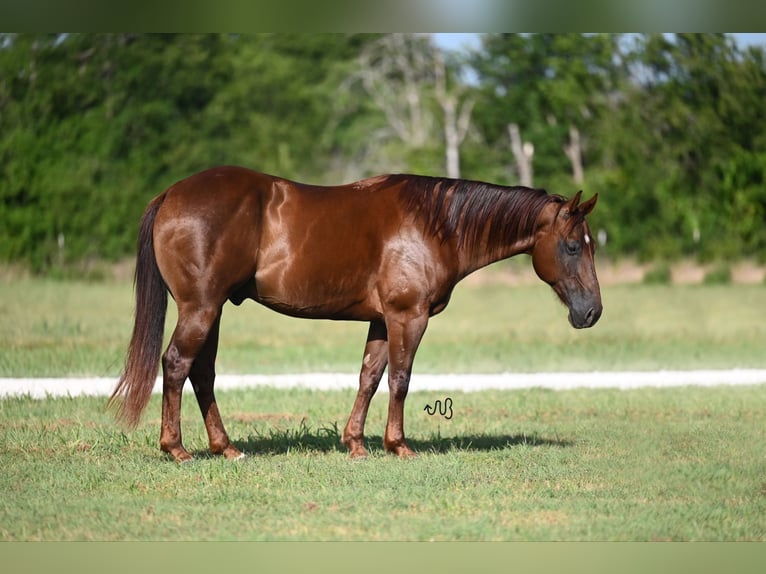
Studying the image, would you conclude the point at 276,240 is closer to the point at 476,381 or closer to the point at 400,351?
the point at 400,351

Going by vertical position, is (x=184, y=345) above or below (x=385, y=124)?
below

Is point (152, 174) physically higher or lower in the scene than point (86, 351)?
higher

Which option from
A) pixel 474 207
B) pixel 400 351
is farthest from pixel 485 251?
pixel 400 351

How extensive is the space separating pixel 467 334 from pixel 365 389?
10.4m

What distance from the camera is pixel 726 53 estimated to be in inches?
1204

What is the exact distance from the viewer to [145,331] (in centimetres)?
822

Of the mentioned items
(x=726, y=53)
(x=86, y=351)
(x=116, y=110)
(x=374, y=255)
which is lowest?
(x=86, y=351)

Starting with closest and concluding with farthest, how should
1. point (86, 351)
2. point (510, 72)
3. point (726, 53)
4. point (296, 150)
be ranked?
point (86, 351) < point (726, 53) < point (510, 72) < point (296, 150)

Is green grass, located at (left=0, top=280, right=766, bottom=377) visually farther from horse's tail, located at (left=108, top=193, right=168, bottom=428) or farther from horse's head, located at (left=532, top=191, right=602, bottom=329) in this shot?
horse's head, located at (left=532, top=191, right=602, bottom=329)

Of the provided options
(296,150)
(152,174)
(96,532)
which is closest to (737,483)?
(96,532)

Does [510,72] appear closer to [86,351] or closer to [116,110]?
[116,110]

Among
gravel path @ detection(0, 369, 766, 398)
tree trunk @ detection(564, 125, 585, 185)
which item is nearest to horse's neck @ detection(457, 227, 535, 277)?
gravel path @ detection(0, 369, 766, 398)

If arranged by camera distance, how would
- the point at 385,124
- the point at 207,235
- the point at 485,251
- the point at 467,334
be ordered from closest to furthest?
1. the point at 207,235
2. the point at 485,251
3. the point at 467,334
4. the point at 385,124

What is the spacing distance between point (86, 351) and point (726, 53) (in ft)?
69.6
